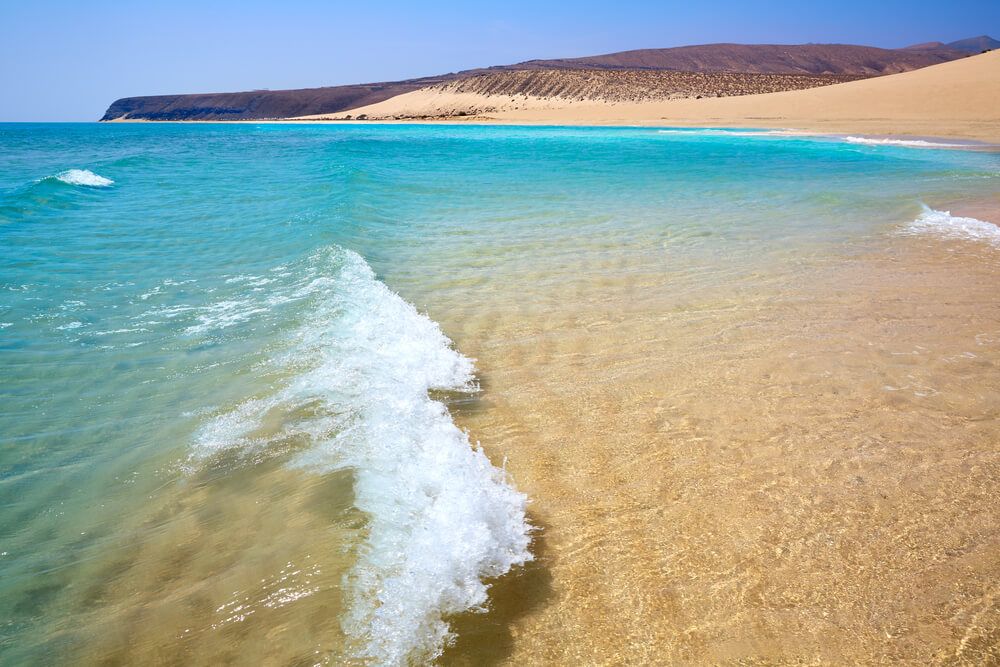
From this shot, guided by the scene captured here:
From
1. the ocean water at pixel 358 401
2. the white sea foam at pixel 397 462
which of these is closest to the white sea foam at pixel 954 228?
the ocean water at pixel 358 401

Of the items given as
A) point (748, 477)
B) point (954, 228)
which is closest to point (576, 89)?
point (954, 228)

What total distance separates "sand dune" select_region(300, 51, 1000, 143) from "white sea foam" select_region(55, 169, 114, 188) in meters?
32.6

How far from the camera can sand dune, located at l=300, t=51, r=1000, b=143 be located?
1171 inches

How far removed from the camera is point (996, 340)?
411cm

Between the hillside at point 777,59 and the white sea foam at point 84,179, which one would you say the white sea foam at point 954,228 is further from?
the hillside at point 777,59

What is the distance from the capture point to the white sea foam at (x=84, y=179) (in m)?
14.8

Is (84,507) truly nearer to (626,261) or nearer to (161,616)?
(161,616)

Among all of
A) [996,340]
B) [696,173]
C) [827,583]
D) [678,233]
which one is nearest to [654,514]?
[827,583]

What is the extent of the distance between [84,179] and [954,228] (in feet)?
64.3

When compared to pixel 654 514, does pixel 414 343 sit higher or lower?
higher

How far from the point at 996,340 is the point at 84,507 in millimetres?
5891

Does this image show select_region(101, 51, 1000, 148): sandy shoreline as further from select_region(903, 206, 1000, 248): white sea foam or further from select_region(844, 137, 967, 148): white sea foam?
select_region(903, 206, 1000, 248): white sea foam

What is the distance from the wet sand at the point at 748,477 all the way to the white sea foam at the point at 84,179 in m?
15.2

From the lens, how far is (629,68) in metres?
112
